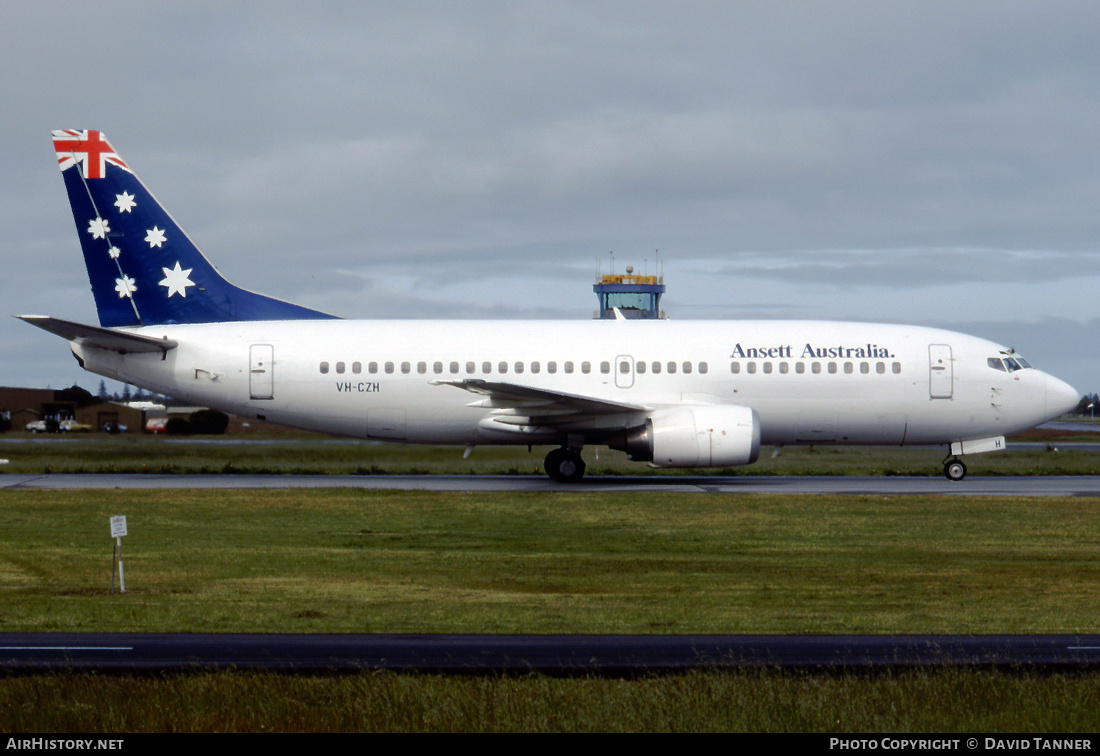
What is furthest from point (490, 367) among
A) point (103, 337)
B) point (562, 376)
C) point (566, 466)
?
point (103, 337)

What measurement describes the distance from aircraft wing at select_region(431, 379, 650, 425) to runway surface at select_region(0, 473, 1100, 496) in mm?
1802

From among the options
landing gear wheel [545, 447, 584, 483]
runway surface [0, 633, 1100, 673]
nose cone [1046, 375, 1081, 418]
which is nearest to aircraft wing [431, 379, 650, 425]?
landing gear wheel [545, 447, 584, 483]

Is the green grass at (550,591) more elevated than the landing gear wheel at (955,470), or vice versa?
the landing gear wheel at (955,470)

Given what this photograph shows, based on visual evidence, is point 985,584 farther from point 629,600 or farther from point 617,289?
point 617,289

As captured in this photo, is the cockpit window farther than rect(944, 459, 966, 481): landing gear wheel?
No

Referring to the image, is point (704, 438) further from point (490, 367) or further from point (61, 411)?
point (61, 411)

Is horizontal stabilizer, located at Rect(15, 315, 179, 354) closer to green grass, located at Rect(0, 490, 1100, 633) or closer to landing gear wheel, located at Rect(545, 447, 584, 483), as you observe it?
green grass, located at Rect(0, 490, 1100, 633)

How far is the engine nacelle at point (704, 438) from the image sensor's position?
95.2 feet

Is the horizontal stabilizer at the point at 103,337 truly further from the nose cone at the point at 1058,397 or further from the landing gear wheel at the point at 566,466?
the nose cone at the point at 1058,397

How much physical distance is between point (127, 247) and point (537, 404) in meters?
12.1

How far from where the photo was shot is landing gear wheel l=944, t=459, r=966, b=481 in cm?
3241

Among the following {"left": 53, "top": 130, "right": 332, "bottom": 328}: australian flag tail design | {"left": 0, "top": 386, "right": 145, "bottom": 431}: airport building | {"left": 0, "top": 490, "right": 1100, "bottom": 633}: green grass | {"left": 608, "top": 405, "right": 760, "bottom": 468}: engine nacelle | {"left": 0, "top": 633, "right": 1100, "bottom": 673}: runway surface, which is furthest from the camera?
{"left": 0, "top": 386, "right": 145, "bottom": 431}: airport building

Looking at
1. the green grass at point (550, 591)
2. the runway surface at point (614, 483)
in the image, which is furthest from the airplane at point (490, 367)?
the green grass at point (550, 591)

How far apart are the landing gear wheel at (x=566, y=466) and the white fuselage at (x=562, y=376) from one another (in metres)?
0.58
